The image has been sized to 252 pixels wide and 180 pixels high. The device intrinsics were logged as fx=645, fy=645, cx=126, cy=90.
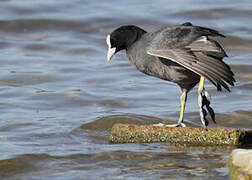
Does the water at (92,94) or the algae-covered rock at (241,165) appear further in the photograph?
the water at (92,94)

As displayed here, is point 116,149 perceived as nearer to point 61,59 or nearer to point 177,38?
point 177,38

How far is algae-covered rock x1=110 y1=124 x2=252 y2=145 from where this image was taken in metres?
6.23

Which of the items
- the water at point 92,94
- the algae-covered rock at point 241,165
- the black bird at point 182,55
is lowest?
the water at point 92,94

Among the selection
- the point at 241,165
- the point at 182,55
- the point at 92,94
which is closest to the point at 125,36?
the point at 182,55

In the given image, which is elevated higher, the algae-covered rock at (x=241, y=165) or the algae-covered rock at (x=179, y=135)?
the algae-covered rock at (x=241, y=165)

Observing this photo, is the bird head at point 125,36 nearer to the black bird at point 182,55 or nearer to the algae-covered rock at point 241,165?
the black bird at point 182,55

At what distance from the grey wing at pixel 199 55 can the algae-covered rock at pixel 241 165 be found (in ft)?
3.67

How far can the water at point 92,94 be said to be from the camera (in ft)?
19.2

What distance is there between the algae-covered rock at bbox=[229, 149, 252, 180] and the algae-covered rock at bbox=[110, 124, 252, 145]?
1167 mm

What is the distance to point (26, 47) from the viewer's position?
37.8 ft

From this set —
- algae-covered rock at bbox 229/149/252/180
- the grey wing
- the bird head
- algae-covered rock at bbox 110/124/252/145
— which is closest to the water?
algae-covered rock at bbox 110/124/252/145

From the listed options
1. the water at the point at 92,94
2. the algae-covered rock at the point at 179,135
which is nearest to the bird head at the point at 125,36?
the water at the point at 92,94

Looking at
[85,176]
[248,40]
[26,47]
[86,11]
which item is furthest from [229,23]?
[85,176]

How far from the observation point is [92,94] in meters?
8.92
